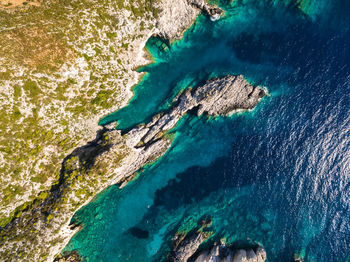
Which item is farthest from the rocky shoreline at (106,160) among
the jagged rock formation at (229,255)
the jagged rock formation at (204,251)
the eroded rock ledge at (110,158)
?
the jagged rock formation at (229,255)

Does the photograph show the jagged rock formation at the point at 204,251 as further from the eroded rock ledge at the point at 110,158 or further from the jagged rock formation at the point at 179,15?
the jagged rock formation at the point at 179,15

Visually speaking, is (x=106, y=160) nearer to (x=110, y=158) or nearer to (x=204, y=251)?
(x=110, y=158)

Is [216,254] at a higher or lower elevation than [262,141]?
lower

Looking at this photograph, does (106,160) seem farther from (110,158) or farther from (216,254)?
(216,254)

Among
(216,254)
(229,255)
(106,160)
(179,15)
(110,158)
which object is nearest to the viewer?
(106,160)

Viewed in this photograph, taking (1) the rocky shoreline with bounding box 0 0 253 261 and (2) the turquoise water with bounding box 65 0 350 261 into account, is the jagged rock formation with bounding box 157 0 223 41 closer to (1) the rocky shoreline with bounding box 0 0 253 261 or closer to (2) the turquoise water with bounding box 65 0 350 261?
(1) the rocky shoreline with bounding box 0 0 253 261

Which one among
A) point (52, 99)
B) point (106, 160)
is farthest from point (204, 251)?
point (52, 99)

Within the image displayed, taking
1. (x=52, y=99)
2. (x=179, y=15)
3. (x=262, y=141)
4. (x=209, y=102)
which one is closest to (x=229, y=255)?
(x=262, y=141)

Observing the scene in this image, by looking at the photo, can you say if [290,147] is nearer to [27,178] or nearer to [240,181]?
[240,181]

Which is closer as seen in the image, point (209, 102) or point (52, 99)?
point (52, 99)

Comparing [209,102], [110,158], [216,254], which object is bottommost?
[216,254]

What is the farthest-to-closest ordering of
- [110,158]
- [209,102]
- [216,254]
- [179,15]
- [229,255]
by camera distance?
[209,102] < [179,15] < [229,255] < [216,254] < [110,158]
